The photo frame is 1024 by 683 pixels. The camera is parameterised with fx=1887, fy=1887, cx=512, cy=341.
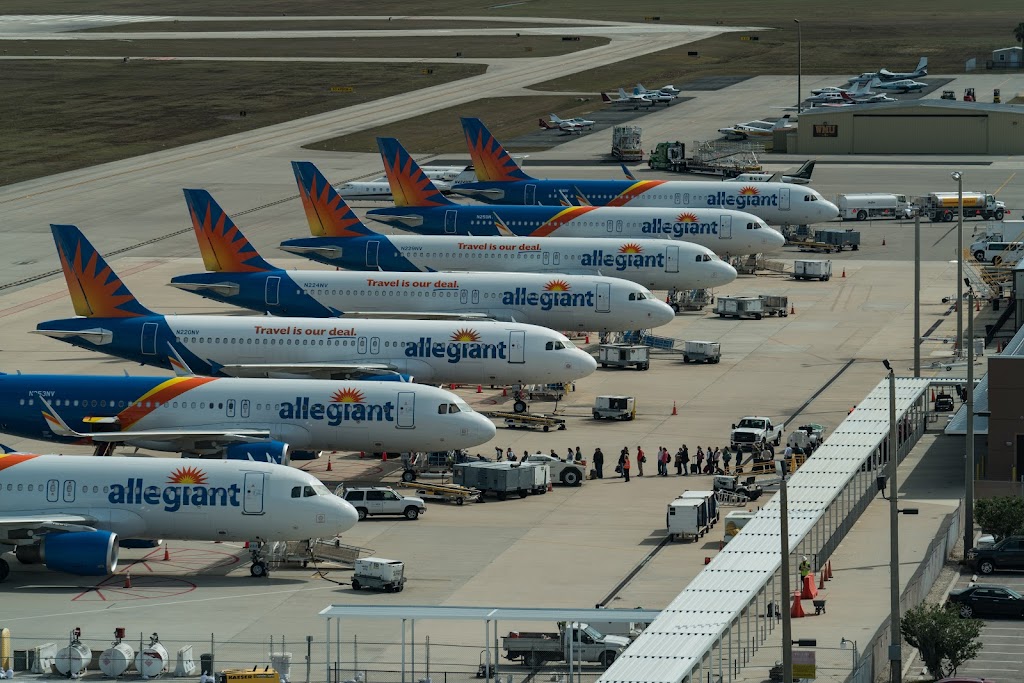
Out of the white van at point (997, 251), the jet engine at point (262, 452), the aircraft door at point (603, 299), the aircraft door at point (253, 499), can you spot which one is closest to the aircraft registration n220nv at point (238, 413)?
the jet engine at point (262, 452)

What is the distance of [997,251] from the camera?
434 ft

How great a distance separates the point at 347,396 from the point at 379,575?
1631 centimetres

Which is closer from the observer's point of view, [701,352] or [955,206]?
[701,352]

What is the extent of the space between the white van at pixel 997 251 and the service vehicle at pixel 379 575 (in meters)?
73.0

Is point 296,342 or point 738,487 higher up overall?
point 296,342

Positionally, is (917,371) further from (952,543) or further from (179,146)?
(179,146)

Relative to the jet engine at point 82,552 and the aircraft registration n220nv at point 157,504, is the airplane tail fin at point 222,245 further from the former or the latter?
the jet engine at point 82,552

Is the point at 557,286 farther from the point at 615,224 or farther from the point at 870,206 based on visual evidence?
the point at 870,206

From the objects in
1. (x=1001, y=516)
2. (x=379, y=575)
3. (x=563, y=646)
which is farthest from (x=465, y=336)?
(x=563, y=646)

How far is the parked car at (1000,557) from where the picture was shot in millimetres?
67750

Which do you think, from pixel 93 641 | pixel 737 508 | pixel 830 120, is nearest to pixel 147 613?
pixel 93 641

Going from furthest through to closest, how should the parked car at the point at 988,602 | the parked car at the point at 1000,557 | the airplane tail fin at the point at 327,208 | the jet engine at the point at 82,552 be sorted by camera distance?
the airplane tail fin at the point at 327,208, the parked car at the point at 1000,557, the jet engine at the point at 82,552, the parked car at the point at 988,602

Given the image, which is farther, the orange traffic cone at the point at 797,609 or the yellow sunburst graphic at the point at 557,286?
the yellow sunburst graphic at the point at 557,286

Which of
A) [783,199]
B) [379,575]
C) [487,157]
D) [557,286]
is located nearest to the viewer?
[379,575]
